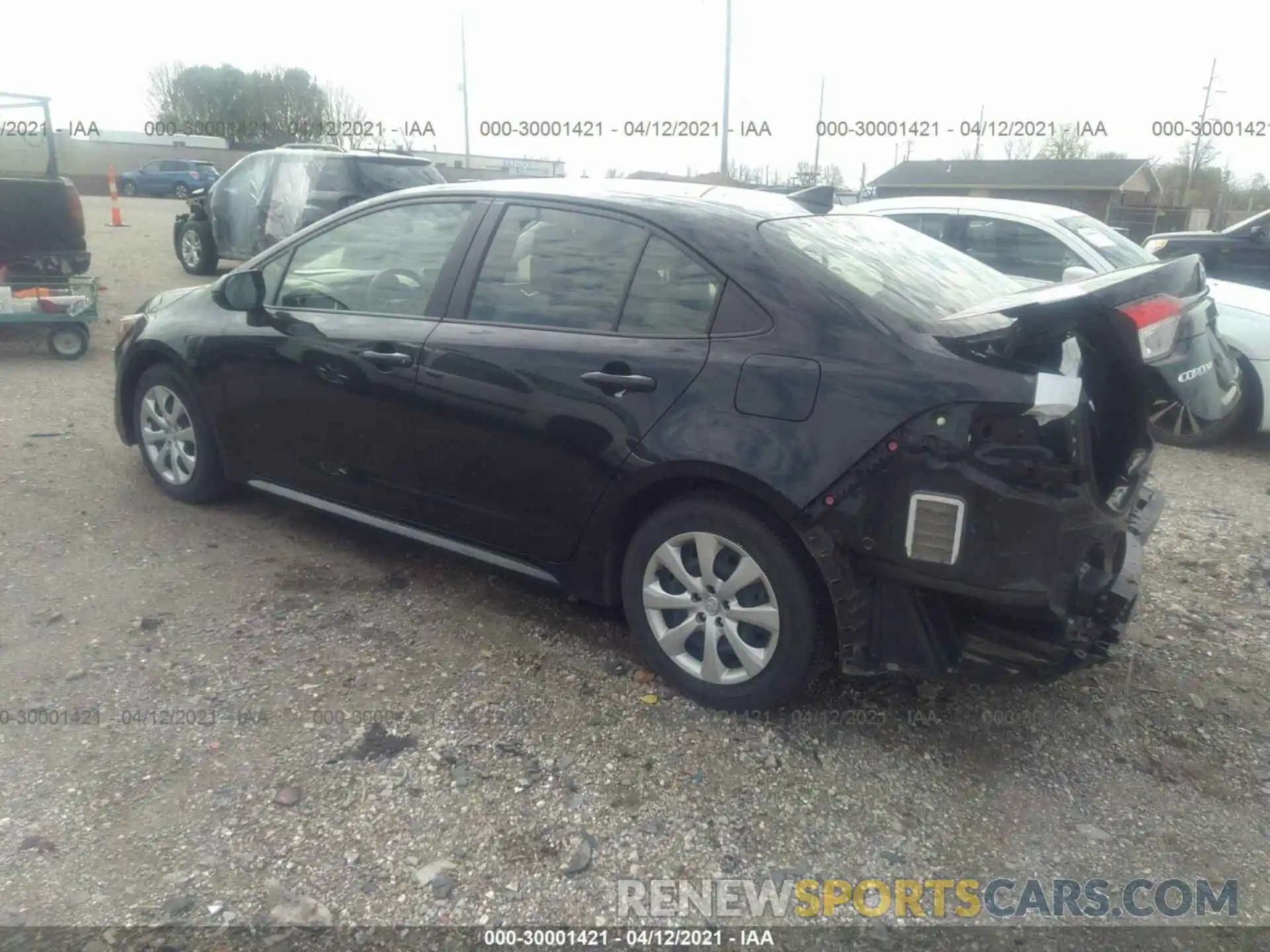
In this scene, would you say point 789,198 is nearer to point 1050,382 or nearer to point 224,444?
point 1050,382

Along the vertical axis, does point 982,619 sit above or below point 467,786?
above

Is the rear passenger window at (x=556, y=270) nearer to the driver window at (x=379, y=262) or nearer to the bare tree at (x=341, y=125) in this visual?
the driver window at (x=379, y=262)

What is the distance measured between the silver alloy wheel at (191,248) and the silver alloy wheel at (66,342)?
4.91m

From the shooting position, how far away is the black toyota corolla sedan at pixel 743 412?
2697 mm

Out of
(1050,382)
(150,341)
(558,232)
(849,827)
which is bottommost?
(849,827)

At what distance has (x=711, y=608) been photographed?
3.16 m

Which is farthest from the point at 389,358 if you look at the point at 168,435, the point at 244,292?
the point at 168,435

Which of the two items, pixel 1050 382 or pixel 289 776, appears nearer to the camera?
pixel 1050 382

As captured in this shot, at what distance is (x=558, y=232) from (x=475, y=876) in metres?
2.19

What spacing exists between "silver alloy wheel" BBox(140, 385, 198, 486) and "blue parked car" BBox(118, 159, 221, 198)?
35.8 metres

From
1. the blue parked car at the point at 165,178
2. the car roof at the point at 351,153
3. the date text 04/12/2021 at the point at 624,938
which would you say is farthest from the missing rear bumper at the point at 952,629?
the blue parked car at the point at 165,178

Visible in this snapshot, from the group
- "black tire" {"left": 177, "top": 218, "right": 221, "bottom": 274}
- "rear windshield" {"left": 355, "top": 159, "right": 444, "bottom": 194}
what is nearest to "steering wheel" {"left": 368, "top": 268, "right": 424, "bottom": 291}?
"rear windshield" {"left": 355, "top": 159, "right": 444, "bottom": 194}

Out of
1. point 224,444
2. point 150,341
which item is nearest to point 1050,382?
point 224,444

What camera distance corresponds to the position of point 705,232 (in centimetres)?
323
